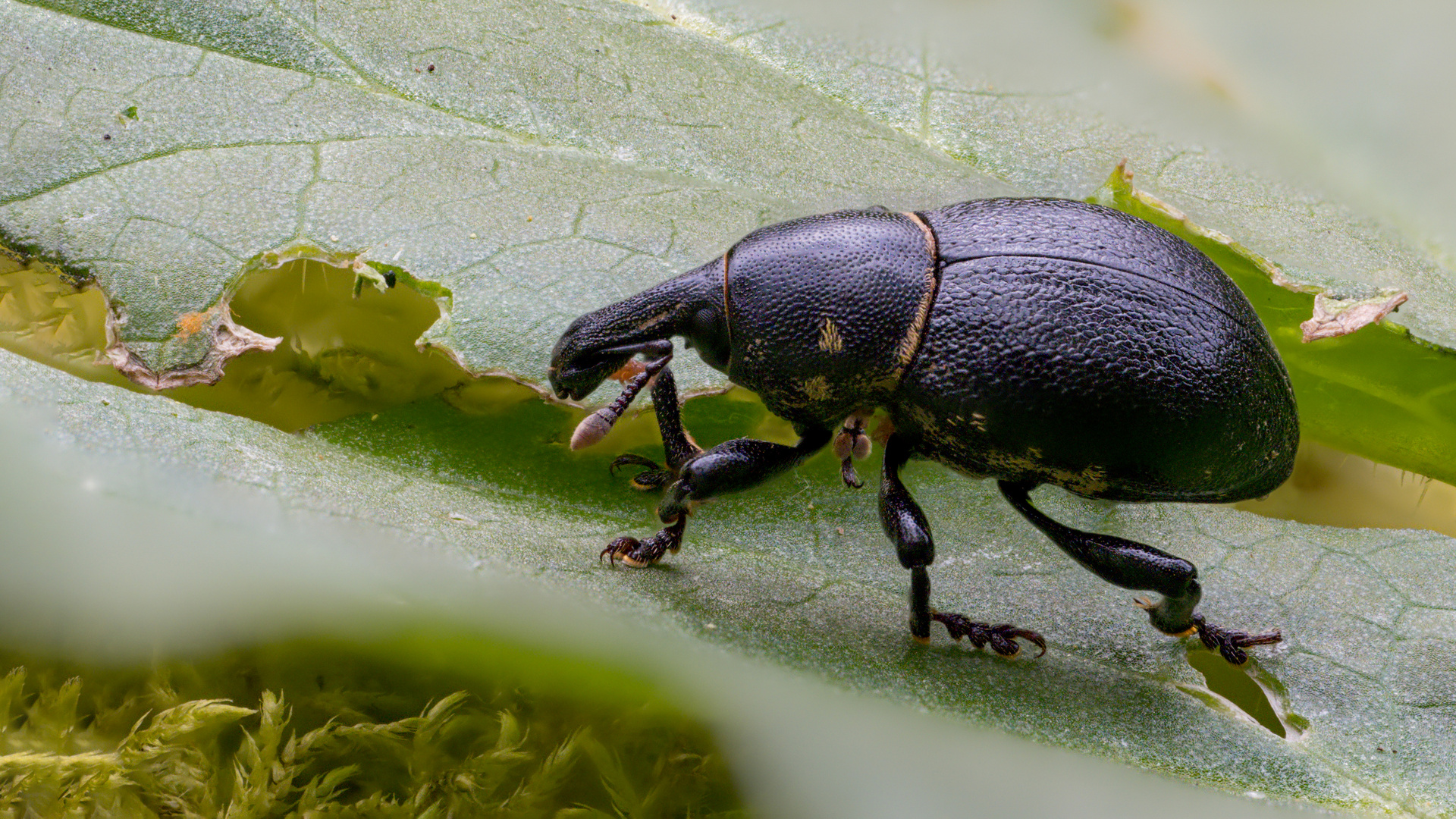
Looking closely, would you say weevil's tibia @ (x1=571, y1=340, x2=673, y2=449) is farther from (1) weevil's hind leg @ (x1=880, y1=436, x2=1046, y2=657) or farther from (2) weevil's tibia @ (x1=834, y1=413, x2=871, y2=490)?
(1) weevil's hind leg @ (x1=880, y1=436, x2=1046, y2=657)

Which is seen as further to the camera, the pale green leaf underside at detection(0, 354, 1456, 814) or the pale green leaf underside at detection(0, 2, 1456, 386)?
the pale green leaf underside at detection(0, 2, 1456, 386)

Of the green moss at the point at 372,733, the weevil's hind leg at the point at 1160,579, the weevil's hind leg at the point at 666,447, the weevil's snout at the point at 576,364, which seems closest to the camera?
the green moss at the point at 372,733

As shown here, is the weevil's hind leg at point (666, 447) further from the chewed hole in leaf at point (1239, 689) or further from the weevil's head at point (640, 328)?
the chewed hole in leaf at point (1239, 689)

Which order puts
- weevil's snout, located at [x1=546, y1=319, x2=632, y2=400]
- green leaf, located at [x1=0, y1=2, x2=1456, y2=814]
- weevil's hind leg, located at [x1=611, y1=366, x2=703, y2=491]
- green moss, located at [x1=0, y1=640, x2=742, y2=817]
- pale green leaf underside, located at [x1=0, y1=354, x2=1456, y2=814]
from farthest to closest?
1. weevil's hind leg, located at [x1=611, y1=366, x2=703, y2=491]
2. weevil's snout, located at [x1=546, y1=319, x2=632, y2=400]
3. pale green leaf underside, located at [x1=0, y1=354, x2=1456, y2=814]
4. green leaf, located at [x1=0, y1=2, x2=1456, y2=814]
5. green moss, located at [x1=0, y1=640, x2=742, y2=817]

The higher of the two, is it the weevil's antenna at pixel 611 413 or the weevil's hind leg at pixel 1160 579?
the weevil's antenna at pixel 611 413

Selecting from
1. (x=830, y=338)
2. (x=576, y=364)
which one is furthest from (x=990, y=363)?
(x=576, y=364)

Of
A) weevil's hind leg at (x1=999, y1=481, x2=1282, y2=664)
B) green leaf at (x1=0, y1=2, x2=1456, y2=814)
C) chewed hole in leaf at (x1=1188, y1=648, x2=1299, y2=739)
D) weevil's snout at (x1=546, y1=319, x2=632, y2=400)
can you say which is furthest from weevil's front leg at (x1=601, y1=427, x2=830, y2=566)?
chewed hole in leaf at (x1=1188, y1=648, x2=1299, y2=739)

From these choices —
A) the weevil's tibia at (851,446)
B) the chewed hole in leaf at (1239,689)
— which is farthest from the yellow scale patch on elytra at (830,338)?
the chewed hole in leaf at (1239,689)
